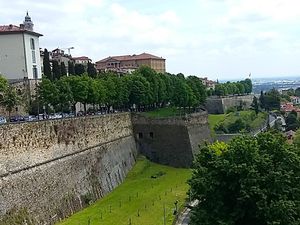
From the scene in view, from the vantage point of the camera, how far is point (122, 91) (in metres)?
65.9

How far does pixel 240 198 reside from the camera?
26.5 m

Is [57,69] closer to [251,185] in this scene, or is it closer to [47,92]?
[47,92]

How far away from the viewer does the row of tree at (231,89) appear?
5027 inches

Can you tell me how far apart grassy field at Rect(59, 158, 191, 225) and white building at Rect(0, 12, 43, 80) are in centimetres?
1615

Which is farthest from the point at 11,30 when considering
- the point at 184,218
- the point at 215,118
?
the point at 215,118

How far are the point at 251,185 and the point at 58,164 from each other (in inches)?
756

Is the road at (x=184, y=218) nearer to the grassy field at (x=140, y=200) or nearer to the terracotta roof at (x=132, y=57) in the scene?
the grassy field at (x=140, y=200)

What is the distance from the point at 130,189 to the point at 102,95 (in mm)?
15106

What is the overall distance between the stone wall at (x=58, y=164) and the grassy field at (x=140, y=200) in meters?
1.32

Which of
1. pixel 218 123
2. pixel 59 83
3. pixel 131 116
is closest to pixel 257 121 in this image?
pixel 218 123

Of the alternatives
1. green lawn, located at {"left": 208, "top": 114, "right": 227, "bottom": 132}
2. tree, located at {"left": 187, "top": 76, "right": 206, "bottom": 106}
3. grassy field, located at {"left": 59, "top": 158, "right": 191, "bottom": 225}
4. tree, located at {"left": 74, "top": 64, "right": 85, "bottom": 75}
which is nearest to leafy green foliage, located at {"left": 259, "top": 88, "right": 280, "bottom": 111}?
green lawn, located at {"left": 208, "top": 114, "right": 227, "bottom": 132}

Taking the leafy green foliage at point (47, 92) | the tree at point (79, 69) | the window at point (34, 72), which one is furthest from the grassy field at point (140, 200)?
the tree at point (79, 69)

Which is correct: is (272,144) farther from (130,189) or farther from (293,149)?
(130,189)

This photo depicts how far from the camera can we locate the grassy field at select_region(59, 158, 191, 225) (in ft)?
123
